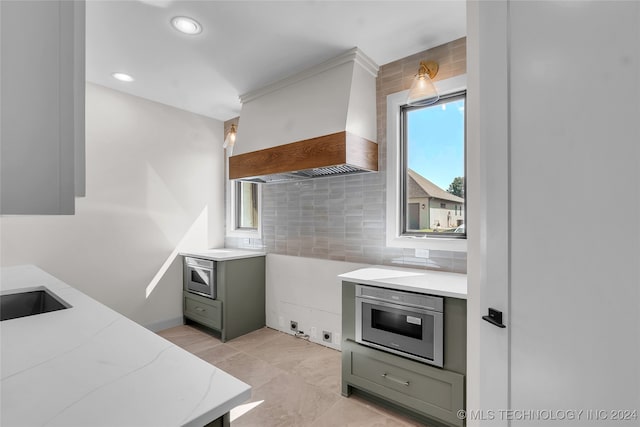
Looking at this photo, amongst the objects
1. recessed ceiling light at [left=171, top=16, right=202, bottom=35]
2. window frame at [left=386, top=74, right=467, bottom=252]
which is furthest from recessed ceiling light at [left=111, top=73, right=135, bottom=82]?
window frame at [left=386, top=74, right=467, bottom=252]

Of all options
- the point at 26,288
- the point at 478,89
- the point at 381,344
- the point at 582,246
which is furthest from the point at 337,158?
the point at 26,288

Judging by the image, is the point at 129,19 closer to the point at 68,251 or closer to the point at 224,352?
the point at 68,251

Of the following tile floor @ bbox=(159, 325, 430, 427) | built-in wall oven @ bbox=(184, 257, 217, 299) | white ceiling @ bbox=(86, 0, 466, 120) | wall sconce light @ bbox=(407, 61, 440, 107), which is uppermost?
white ceiling @ bbox=(86, 0, 466, 120)

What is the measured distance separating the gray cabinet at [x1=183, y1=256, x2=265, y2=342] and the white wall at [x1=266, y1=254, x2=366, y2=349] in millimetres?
110

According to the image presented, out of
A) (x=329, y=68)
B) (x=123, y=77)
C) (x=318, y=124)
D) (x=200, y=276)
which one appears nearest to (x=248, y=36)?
(x=329, y=68)

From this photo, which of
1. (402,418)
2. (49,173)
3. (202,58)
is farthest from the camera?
(202,58)

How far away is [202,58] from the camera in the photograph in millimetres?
2371

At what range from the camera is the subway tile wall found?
218 cm

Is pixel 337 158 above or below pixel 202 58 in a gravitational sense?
below

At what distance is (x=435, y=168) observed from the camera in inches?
90.5

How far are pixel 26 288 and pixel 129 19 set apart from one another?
1.70 metres

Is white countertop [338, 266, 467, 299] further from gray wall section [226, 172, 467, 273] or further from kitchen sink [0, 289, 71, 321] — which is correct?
kitchen sink [0, 289, 71, 321]

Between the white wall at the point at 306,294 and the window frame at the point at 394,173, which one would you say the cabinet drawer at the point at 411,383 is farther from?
the window frame at the point at 394,173

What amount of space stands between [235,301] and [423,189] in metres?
2.12
